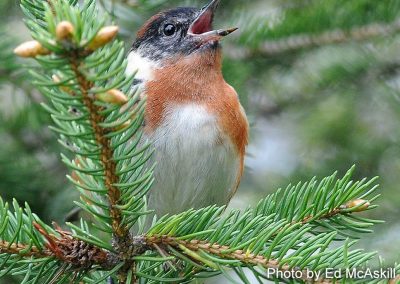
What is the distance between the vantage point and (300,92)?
3588mm

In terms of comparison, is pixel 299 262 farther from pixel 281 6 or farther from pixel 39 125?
pixel 281 6

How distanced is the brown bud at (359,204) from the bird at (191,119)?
0.95m

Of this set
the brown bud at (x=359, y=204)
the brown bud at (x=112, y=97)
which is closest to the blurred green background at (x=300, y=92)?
the brown bud at (x=359, y=204)

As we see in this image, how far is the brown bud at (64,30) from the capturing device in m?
1.19

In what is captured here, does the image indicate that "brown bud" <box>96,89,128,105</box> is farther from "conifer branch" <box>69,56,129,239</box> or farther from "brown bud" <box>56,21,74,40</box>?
"brown bud" <box>56,21,74,40</box>

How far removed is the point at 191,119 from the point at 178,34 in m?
0.61

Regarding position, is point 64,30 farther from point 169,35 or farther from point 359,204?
point 169,35

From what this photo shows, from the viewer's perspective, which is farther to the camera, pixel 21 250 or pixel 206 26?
pixel 206 26

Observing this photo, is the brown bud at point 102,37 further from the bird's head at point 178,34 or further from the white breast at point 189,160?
the bird's head at point 178,34

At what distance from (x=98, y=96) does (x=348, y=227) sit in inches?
29.9

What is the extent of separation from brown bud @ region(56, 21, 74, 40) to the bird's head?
5.66 ft

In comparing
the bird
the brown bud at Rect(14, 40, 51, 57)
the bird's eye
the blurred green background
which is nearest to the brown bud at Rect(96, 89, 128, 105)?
the brown bud at Rect(14, 40, 51, 57)

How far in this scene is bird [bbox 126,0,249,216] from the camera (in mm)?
2615

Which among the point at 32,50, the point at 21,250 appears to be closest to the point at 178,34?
the point at 21,250
